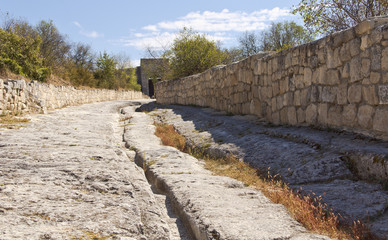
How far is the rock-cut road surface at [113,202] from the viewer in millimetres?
2268

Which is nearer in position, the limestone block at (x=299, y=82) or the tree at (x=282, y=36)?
the limestone block at (x=299, y=82)

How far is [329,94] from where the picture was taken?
17.8 feet

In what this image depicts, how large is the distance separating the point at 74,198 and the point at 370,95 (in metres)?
3.81

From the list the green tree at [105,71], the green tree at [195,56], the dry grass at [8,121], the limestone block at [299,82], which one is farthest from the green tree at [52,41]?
the limestone block at [299,82]

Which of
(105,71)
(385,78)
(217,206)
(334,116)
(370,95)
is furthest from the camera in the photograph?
(105,71)

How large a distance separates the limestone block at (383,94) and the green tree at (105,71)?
28.6m

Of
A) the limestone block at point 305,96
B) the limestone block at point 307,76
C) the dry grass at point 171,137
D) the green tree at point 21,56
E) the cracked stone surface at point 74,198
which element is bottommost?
the dry grass at point 171,137

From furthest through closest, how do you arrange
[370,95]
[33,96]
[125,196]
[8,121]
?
[33,96] → [8,121] → [370,95] → [125,196]

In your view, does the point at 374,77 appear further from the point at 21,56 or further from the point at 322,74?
the point at 21,56

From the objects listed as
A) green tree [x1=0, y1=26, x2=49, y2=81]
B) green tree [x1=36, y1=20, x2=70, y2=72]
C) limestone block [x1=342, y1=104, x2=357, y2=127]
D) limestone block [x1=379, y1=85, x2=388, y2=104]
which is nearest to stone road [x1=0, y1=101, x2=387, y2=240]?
limestone block [x1=342, y1=104, x2=357, y2=127]

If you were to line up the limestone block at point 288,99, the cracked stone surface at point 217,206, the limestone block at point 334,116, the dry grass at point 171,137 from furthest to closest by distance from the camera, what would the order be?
the dry grass at point 171,137 → the limestone block at point 288,99 → the limestone block at point 334,116 → the cracked stone surface at point 217,206

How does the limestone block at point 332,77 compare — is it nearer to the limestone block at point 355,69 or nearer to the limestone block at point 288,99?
the limestone block at point 355,69

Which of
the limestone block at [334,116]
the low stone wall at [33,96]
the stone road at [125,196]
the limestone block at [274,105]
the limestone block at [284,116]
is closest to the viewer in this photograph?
the stone road at [125,196]

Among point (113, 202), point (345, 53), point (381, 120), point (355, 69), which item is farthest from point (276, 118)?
point (113, 202)
